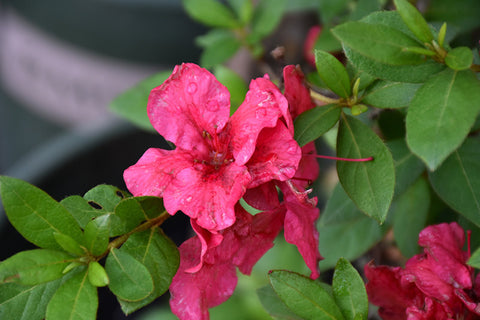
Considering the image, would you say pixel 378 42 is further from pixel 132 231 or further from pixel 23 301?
pixel 23 301

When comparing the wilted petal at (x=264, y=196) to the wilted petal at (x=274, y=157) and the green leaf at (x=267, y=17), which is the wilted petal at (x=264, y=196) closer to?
the wilted petal at (x=274, y=157)

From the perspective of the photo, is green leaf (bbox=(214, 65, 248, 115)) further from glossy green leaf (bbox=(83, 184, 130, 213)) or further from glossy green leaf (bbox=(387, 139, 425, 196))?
glossy green leaf (bbox=(83, 184, 130, 213))

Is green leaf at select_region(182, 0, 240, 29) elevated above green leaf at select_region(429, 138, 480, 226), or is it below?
above

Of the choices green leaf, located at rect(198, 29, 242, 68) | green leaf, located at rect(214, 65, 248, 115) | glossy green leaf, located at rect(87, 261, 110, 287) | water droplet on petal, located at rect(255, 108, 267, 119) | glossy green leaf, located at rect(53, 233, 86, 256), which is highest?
water droplet on petal, located at rect(255, 108, 267, 119)

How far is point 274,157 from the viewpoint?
529 mm

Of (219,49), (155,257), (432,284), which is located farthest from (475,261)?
(219,49)

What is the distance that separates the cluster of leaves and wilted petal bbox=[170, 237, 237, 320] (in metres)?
0.02

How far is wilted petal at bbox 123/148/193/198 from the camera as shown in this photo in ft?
1.80

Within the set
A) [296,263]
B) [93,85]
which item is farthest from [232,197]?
[93,85]

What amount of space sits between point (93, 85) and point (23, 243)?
85 cm

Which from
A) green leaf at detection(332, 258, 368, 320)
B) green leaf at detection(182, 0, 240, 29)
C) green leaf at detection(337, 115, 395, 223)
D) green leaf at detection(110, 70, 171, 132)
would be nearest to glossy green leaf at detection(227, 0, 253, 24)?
green leaf at detection(182, 0, 240, 29)

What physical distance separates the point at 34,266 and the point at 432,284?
35 cm

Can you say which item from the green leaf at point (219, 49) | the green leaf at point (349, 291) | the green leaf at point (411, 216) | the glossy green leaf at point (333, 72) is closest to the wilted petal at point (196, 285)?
the green leaf at point (349, 291)

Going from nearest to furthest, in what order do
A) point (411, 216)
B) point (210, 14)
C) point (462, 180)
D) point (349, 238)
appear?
point (462, 180) < point (411, 216) < point (349, 238) < point (210, 14)
